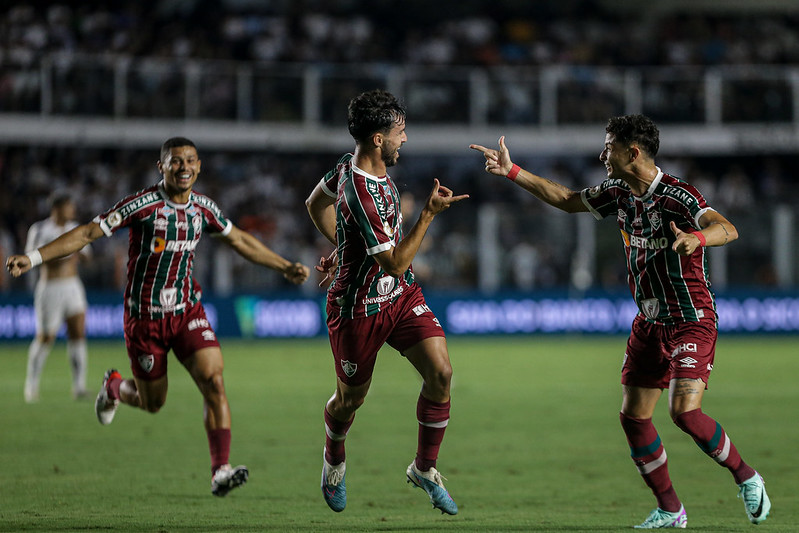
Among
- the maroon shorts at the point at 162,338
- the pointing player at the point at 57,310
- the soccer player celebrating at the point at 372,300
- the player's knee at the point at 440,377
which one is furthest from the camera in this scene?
the pointing player at the point at 57,310

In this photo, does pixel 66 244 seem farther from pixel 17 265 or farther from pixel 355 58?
pixel 355 58

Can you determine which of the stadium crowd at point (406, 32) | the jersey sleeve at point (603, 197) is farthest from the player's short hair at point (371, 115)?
the stadium crowd at point (406, 32)

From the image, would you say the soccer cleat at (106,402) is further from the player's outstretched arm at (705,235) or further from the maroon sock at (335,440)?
the player's outstretched arm at (705,235)

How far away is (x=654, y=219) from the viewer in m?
6.52

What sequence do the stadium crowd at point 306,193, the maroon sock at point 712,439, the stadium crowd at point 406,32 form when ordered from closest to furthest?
the maroon sock at point 712,439 → the stadium crowd at point 306,193 → the stadium crowd at point 406,32

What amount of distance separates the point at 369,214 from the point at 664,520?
2.43 m

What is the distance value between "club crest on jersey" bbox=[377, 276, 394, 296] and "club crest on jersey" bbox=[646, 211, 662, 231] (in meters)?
1.57

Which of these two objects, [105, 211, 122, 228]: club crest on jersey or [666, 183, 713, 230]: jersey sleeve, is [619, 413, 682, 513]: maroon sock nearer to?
[666, 183, 713, 230]: jersey sleeve

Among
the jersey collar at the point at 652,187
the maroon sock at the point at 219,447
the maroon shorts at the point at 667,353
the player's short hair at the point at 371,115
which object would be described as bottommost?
the maroon sock at the point at 219,447

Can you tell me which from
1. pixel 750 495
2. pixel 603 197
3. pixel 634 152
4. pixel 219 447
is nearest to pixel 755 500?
pixel 750 495

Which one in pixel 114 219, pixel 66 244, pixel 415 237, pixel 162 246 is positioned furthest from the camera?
pixel 162 246

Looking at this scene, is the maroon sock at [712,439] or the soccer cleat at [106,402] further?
the soccer cleat at [106,402]

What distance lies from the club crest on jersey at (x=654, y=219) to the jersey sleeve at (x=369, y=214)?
1.50 m

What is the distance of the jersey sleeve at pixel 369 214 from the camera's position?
636 centimetres
